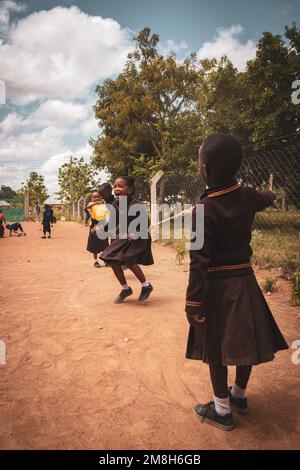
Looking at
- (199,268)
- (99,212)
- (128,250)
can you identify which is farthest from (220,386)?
(99,212)

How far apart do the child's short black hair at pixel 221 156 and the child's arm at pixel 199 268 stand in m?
0.24

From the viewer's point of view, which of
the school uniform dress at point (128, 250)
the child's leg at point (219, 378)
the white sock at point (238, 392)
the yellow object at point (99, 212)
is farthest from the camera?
the yellow object at point (99, 212)

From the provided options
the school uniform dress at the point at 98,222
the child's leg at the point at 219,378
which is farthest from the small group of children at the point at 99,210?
the child's leg at the point at 219,378

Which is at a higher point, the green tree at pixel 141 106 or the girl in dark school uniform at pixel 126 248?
the green tree at pixel 141 106

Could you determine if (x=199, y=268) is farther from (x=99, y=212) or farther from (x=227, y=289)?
(x=99, y=212)

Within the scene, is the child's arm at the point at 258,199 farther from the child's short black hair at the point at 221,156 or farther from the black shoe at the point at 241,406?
the black shoe at the point at 241,406

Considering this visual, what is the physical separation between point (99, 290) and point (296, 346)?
10.3ft

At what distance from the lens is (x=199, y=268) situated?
5.67 ft

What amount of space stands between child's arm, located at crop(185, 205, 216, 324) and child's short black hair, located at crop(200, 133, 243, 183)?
0.24 meters

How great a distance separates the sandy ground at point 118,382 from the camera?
1.88m

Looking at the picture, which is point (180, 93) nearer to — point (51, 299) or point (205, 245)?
point (51, 299)

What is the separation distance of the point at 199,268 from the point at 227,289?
0.23m

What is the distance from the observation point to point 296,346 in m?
3.13
